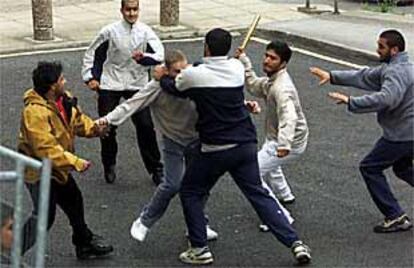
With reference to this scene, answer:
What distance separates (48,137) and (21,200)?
7.36ft

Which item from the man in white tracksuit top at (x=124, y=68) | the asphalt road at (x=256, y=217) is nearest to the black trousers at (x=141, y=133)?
the man in white tracksuit top at (x=124, y=68)

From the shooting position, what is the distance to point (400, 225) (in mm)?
8078

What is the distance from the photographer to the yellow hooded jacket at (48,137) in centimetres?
690

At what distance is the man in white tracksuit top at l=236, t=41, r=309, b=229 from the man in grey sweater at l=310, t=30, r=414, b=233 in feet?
1.09

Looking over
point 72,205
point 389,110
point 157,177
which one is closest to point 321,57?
point 157,177

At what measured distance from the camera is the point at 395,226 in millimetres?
8078

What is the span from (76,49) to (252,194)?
7830mm

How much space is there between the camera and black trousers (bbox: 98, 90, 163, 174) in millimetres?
9094

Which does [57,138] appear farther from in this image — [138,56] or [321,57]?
[321,57]

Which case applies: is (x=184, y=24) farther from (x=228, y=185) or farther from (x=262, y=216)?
(x=262, y=216)

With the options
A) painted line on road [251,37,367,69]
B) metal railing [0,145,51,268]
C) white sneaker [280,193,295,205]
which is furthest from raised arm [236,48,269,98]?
painted line on road [251,37,367,69]

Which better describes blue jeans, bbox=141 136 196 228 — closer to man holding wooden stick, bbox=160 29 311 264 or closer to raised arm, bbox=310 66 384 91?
man holding wooden stick, bbox=160 29 311 264

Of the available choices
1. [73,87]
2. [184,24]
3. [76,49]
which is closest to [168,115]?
[73,87]

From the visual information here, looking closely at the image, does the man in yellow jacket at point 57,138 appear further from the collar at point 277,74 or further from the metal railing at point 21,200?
the metal railing at point 21,200
